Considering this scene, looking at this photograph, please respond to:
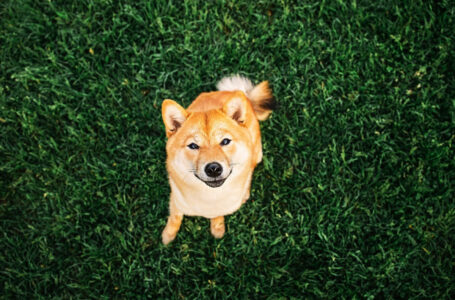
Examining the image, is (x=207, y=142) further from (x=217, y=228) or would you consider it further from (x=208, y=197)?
(x=217, y=228)

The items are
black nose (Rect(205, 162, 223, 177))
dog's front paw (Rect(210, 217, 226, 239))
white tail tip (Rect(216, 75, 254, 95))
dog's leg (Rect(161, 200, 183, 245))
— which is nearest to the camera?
black nose (Rect(205, 162, 223, 177))

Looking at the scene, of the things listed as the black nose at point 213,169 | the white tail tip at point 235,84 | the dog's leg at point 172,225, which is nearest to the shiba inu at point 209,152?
the black nose at point 213,169

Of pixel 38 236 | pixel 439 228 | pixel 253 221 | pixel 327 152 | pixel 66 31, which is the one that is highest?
pixel 66 31

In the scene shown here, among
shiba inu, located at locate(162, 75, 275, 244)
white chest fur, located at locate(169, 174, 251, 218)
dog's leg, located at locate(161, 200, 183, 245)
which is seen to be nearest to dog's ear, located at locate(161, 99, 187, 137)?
shiba inu, located at locate(162, 75, 275, 244)

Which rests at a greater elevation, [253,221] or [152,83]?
[152,83]

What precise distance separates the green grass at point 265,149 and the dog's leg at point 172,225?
0.07 metres

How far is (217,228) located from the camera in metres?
2.63

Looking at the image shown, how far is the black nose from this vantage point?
1.89 m

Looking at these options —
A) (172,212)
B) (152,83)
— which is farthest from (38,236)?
(152,83)

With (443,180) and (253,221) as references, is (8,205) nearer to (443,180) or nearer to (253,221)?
(253,221)

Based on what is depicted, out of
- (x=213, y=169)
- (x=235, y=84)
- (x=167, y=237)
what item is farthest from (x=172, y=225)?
(x=235, y=84)

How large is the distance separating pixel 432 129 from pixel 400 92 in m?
0.39

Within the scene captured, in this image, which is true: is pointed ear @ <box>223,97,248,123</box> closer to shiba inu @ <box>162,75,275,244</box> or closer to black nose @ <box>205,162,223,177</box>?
shiba inu @ <box>162,75,275,244</box>

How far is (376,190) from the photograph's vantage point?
275cm
